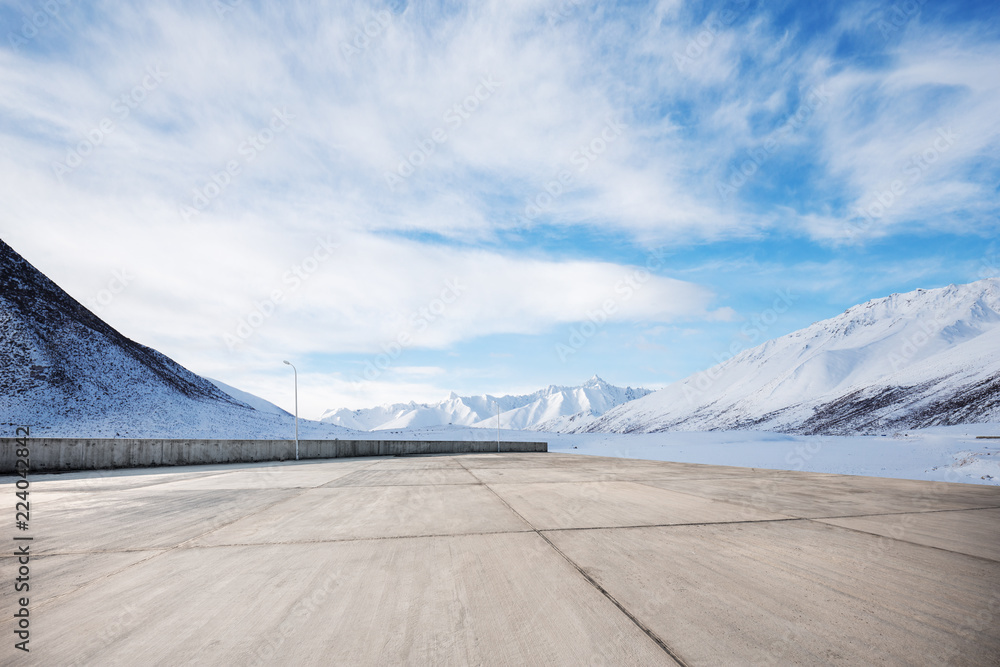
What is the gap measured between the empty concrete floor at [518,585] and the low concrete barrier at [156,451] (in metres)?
13.1

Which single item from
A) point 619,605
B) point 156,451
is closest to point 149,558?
point 619,605

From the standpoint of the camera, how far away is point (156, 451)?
20.2 metres

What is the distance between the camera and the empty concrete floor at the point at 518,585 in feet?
8.91

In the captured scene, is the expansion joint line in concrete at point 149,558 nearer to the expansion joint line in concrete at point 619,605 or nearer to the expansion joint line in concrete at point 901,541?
the expansion joint line in concrete at point 619,605

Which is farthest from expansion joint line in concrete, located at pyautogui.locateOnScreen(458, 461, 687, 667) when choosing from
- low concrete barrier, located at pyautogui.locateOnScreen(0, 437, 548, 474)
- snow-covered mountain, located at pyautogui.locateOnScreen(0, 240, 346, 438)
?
snow-covered mountain, located at pyautogui.locateOnScreen(0, 240, 346, 438)

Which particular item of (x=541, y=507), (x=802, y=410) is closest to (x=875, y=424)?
(x=802, y=410)

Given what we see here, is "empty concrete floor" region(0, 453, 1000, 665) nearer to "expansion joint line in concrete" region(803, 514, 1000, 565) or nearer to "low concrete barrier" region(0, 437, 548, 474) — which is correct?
"expansion joint line in concrete" region(803, 514, 1000, 565)

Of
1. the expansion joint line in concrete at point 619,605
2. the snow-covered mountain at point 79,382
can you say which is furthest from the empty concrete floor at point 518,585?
the snow-covered mountain at point 79,382

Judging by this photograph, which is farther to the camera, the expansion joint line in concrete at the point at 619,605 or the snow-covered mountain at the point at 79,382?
the snow-covered mountain at the point at 79,382

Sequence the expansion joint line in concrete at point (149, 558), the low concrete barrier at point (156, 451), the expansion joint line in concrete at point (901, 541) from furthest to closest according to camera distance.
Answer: the low concrete barrier at point (156, 451) → the expansion joint line in concrete at point (901, 541) → the expansion joint line in concrete at point (149, 558)

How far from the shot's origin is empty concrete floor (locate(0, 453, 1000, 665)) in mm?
2717

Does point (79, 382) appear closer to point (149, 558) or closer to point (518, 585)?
point (149, 558)

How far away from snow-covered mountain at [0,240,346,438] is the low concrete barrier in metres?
37.4

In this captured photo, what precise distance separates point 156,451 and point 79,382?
169 ft
